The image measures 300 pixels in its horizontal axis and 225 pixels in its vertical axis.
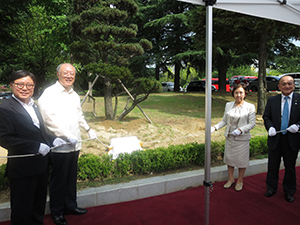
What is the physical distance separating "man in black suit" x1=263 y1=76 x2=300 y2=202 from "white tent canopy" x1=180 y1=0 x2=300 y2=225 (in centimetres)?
89

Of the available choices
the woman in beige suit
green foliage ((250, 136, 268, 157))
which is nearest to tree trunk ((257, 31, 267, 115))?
A: green foliage ((250, 136, 268, 157))

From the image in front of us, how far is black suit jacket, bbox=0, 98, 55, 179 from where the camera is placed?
2.15 metres

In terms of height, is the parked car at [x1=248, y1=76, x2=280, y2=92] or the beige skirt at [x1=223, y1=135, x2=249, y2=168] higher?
the parked car at [x1=248, y1=76, x2=280, y2=92]

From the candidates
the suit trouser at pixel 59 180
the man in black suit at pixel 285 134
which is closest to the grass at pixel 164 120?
the suit trouser at pixel 59 180

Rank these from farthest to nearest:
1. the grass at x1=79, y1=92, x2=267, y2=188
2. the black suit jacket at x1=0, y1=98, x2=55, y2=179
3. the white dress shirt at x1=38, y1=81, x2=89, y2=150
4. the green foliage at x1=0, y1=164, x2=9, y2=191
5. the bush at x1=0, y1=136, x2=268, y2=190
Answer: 1. the grass at x1=79, y1=92, x2=267, y2=188
2. the bush at x1=0, y1=136, x2=268, y2=190
3. the green foliage at x1=0, y1=164, x2=9, y2=191
4. the white dress shirt at x1=38, y1=81, x2=89, y2=150
5. the black suit jacket at x1=0, y1=98, x2=55, y2=179

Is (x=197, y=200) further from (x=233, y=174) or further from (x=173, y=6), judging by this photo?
(x=173, y=6)

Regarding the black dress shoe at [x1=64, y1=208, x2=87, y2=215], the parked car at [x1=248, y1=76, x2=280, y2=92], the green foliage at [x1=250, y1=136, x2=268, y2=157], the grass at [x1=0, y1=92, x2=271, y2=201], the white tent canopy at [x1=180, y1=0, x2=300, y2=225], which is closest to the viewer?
the white tent canopy at [x1=180, y1=0, x2=300, y2=225]

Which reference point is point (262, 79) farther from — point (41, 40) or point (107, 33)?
point (41, 40)

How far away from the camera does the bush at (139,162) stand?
3.50 meters

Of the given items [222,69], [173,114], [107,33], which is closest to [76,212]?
[107,33]

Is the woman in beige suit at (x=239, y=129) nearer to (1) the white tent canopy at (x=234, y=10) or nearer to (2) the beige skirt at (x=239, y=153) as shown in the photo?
(2) the beige skirt at (x=239, y=153)

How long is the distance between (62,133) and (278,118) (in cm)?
306

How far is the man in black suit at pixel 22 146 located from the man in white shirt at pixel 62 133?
20cm

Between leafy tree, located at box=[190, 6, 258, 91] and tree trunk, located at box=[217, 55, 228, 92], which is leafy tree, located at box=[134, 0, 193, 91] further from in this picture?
leafy tree, located at box=[190, 6, 258, 91]
